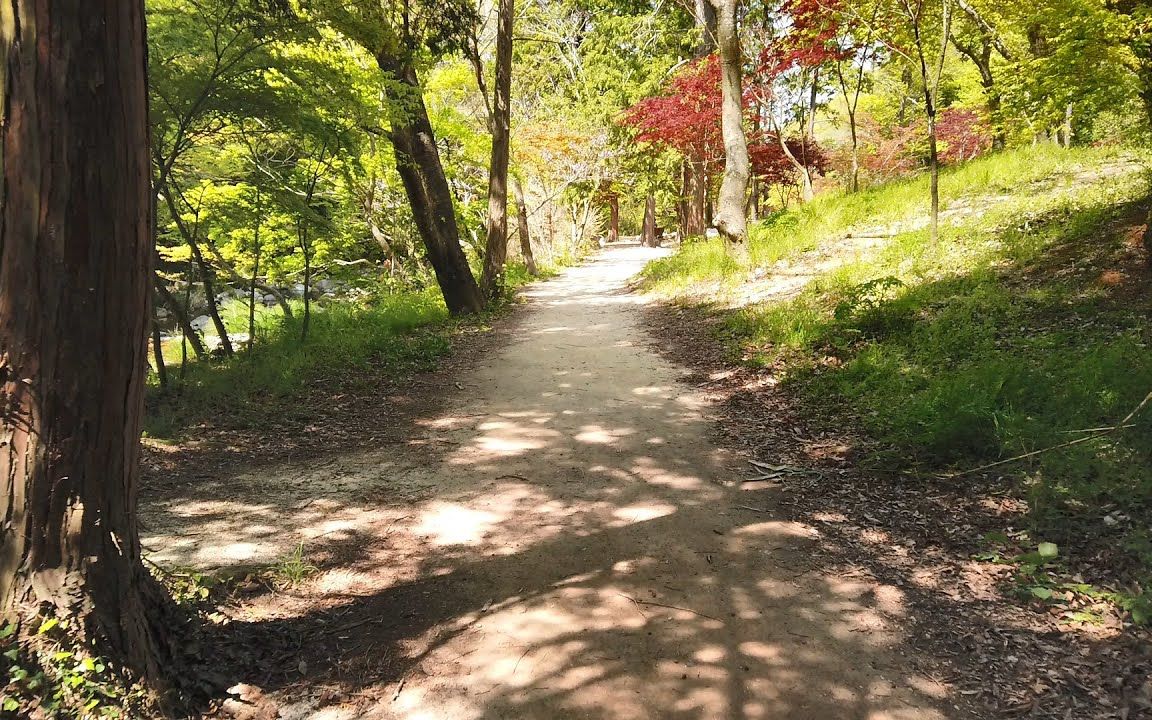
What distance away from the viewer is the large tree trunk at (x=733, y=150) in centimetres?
1148

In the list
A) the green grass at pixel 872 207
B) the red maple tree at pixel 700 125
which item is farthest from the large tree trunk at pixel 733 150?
the red maple tree at pixel 700 125

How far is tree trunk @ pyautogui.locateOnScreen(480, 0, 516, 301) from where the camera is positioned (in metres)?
13.1

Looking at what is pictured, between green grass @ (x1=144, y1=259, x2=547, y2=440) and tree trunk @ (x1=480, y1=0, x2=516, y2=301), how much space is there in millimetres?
2440

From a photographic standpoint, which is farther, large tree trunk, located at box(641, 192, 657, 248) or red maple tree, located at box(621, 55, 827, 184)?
large tree trunk, located at box(641, 192, 657, 248)

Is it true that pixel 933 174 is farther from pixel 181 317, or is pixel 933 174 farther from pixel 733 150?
pixel 181 317

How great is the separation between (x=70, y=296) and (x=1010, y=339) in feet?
20.3

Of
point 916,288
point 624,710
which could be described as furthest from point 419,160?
point 624,710

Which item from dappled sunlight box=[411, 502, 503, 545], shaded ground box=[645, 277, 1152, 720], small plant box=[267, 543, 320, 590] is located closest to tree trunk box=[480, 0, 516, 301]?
shaded ground box=[645, 277, 1152, 720]

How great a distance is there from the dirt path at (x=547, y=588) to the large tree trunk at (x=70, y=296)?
88 cm

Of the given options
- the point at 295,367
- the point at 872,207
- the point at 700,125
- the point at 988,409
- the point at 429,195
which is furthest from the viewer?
the point at 700,125

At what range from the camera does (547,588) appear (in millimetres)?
3248

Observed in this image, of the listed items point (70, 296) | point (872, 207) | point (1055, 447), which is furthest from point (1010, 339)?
point (872, 207)

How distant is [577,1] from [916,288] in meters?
14.5

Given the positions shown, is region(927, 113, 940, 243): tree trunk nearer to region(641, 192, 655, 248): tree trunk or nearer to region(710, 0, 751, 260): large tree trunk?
region(710, 0, 751, 260): large tree trunk
